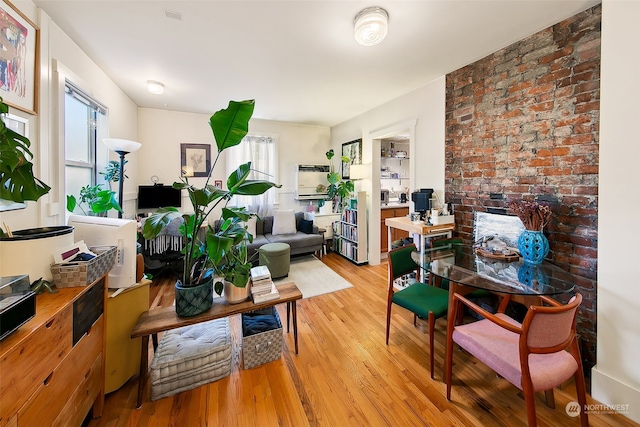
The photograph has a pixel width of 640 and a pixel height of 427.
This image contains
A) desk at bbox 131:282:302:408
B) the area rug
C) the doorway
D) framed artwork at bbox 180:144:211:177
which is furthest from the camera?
framed artwork at bbox 180:144:211:177

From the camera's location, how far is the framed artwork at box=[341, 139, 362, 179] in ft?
14.4

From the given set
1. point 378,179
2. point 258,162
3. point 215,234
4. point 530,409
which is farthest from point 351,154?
point 530,409

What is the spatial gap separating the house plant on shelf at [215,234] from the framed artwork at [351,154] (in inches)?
118

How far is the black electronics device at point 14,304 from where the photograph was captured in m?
0.80

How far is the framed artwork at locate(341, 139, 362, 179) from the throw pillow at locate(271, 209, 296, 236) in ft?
4.43

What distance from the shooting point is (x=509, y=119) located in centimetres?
226

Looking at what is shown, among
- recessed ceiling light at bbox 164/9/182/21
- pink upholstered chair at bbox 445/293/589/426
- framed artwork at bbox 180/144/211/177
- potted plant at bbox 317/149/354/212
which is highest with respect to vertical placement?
recessed ceiling light at bbox 164/9/182/21

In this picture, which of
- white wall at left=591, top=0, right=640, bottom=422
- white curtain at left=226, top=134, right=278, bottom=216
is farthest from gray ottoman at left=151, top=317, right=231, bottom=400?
white curtain at left=226, top=134, right=278, bottom=216

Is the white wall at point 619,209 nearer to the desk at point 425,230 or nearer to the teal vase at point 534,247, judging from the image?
the teal vase at point 534,247

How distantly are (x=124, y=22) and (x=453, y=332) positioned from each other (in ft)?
10.7

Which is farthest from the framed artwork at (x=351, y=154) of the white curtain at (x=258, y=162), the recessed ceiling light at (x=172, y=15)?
the recessed ceiling light at (x=172, y=15)

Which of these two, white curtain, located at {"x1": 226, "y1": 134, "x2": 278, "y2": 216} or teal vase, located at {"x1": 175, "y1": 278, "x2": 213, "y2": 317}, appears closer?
teal vase, located at {"x1": 175, "y1": 278, "x2": 213, "y2": 317}

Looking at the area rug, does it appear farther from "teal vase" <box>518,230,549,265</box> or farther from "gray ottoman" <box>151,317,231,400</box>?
"teal vase" <box>518,230,549,265</box>

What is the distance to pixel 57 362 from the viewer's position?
105cm
